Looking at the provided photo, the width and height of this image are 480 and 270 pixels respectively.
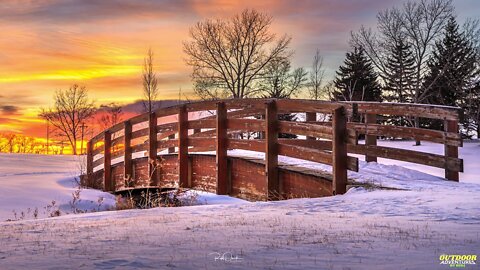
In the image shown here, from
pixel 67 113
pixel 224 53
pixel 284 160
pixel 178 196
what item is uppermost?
pixel 224 53

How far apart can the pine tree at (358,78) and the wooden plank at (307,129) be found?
32.5 meters

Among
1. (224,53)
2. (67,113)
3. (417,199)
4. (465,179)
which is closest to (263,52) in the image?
(224,53)

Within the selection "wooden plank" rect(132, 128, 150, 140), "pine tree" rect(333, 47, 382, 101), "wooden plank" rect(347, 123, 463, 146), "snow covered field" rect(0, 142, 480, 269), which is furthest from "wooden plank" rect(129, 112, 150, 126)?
"pine tree" rect(333, 47, 382, 101)

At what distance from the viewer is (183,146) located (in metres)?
13.6

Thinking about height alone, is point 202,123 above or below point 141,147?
above

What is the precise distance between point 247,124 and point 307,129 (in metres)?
1.88

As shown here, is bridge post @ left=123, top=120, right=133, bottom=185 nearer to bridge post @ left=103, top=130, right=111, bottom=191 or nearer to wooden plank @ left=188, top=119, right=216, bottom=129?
bridge post @ left=103, top=130, right=111, bottom=191

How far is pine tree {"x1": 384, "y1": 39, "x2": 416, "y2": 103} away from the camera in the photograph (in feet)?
120

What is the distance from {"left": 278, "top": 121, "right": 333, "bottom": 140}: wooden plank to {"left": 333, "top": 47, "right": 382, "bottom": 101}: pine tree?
107 feet

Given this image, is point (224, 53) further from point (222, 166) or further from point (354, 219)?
point (354, 219)

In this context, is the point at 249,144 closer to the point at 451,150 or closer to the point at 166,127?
the point at 451,150

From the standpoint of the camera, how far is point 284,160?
11945 mm

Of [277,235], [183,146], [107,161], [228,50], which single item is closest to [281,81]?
[228,50]

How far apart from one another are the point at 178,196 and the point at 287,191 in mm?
2968
